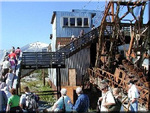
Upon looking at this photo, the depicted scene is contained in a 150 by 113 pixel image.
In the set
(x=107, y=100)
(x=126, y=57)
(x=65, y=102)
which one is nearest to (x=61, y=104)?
(x=65, y=102)

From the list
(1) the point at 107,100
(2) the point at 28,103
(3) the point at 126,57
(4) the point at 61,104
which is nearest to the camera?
(1) the point at 107,100

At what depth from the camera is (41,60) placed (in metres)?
19.0

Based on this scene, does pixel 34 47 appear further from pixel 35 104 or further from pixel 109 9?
pixel 35 104

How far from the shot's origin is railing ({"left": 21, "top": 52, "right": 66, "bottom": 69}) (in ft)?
61.4

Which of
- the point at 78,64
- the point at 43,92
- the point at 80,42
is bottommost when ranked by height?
the point at 43,92

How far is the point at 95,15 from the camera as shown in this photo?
2555cm

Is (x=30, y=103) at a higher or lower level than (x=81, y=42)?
lower

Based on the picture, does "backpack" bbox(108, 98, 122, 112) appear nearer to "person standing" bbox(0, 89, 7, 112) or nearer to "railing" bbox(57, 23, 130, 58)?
"person standing" bbox(0, 89, 7, 112)

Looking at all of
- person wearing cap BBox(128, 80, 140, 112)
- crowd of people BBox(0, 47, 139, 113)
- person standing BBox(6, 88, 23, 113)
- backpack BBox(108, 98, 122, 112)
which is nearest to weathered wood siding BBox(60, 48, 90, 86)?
person wearing cap BBox(128, 80, 140, 112)

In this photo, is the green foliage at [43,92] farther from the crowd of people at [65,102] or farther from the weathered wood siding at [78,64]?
the crowd of people at [65,102]

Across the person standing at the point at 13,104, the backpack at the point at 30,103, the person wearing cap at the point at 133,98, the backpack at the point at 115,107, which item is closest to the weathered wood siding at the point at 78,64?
the person wearing cap at the point at 133,98

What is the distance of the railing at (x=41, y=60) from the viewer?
18.7m

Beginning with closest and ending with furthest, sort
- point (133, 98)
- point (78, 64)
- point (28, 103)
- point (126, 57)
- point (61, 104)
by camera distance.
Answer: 1. point (61, 104)
2. point (28, 103)
3. point (133, 98)
4. point (126, 57)
5. point (78, 64)

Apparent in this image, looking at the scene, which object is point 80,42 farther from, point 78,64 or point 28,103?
point 28,103
